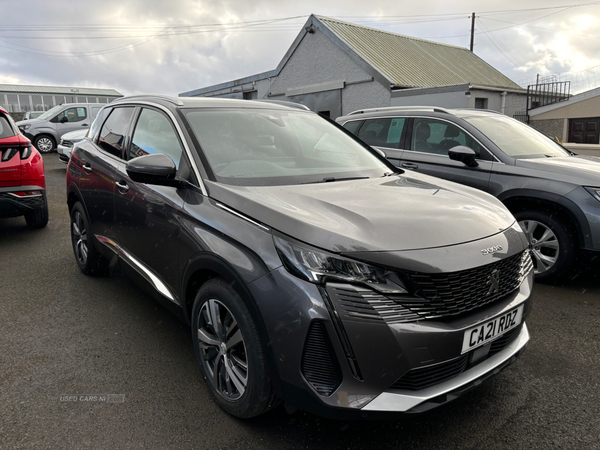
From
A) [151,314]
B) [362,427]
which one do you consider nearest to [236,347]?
[362,427]

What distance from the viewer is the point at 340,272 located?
183 centimetres

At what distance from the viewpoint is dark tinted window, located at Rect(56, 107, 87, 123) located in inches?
659

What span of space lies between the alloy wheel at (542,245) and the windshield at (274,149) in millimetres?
1962

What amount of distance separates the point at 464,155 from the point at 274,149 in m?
2.51

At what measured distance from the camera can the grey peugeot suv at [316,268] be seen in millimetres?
1798

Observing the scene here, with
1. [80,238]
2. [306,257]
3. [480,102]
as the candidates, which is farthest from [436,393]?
[480,102]

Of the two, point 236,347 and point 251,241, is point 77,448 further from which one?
point 251,241

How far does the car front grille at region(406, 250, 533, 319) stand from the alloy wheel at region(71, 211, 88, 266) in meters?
3.50

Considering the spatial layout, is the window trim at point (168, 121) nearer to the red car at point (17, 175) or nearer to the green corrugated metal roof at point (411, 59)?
the red car at point (17, 175)

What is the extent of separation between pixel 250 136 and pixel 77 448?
1.99m

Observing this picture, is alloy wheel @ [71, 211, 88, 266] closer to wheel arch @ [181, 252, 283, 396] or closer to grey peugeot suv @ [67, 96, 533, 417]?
grey peugeot suv @ [67, 96, 533, 417]

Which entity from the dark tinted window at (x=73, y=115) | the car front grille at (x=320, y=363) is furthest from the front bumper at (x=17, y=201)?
the dark tinted window at (x=73, y=115)

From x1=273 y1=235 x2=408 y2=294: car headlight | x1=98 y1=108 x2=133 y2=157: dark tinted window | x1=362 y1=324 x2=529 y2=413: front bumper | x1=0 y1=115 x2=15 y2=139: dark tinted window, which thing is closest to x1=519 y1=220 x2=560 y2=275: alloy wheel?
x1=362 y1=324 x2=529 y2=413: front bumper

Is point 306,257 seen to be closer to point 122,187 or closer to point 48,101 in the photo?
point 122,187
